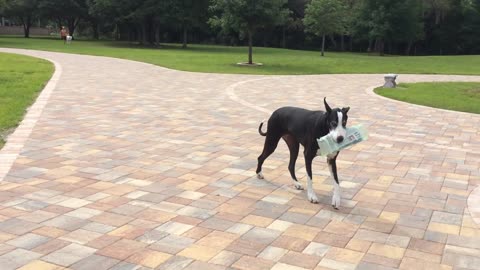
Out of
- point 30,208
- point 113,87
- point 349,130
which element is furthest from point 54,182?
point 113,87

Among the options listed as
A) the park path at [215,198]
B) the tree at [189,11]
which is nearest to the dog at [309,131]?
the park path at [215,198]

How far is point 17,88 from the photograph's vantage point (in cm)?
1309

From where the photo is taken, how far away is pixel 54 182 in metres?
5.46

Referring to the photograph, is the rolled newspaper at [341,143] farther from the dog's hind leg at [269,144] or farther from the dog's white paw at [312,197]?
the dog's hind leg at [269,144]

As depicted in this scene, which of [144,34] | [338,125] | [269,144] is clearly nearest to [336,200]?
[338,125]

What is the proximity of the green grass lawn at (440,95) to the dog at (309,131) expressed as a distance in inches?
319

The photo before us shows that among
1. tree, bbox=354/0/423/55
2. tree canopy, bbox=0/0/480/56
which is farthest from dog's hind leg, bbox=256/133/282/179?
tree, bbox=354/0/423/55

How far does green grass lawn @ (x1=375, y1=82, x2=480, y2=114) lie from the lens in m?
12.8

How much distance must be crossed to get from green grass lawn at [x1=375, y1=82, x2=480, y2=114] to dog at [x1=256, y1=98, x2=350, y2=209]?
811cm

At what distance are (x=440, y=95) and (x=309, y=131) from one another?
11.3 m

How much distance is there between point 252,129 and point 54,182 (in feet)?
13.4

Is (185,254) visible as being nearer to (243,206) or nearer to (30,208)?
(243,206)

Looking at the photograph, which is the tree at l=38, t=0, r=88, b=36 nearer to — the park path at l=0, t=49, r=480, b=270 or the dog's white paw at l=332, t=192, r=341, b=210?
the park path at l=0, t=49, r=480, b=270

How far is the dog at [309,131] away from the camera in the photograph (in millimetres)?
4594
